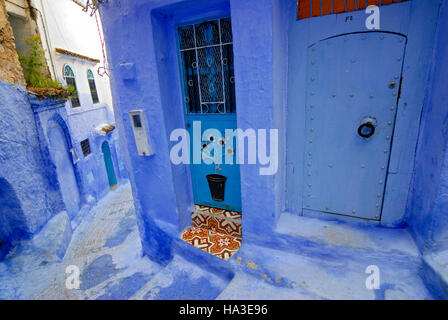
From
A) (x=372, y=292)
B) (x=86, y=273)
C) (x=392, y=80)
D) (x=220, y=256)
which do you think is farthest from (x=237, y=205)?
(x=86, y=273)

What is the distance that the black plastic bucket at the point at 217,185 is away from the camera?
3148 millimetres

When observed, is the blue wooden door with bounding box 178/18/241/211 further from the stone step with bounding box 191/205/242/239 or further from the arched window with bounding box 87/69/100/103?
the arched window with bounding box 87/69/100/103

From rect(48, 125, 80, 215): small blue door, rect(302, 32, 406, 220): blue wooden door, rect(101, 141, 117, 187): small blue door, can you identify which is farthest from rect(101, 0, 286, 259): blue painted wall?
rect(101, 141, 117, 187): small blue door

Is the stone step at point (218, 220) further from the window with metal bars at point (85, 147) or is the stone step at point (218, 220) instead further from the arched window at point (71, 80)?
the arched window at point (71, 80)

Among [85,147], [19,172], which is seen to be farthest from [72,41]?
[19,172]

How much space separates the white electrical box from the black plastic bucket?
2.79 ft

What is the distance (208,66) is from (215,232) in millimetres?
2108

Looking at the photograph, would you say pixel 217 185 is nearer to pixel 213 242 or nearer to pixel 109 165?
pixel 213 242

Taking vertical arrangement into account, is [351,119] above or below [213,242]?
above

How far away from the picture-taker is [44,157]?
6344mm

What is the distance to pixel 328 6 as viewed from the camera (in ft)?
7.06

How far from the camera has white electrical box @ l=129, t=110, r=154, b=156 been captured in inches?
121
